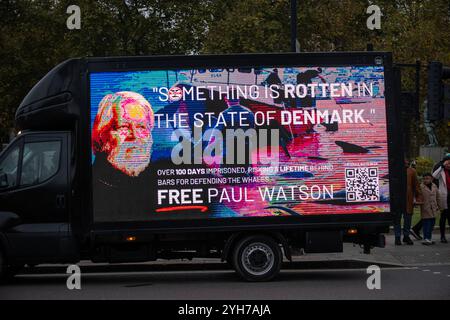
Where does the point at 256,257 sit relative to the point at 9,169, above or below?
below

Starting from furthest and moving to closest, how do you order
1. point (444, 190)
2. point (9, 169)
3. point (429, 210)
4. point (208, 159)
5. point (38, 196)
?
1. point (444, 190)
2. point (429, 210)
3. point (9, 169)
4. point (38, 196)
5. point (208, 159)

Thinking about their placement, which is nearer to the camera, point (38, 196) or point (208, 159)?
point (208, 159)

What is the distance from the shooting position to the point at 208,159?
485 inches

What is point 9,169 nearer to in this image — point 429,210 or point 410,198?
point 410,198

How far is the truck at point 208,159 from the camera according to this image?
12359mm

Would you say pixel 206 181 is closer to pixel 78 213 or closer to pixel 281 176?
pixel 281 176

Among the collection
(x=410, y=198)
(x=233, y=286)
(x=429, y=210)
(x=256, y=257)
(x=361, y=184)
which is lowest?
(x=233, y=286)

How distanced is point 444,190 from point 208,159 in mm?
7230

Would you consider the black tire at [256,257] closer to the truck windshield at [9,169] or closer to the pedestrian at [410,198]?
the truck windshield at [9,169]

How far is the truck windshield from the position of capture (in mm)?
12594

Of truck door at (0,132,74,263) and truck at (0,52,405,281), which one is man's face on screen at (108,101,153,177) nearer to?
truck at (0,52,405,281)

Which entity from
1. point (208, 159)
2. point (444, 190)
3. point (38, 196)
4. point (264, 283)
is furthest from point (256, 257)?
point (444, 190)

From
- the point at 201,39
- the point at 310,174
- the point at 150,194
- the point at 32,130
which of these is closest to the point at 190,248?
the point at 150,194

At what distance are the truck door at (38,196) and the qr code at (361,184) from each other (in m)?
3.92
